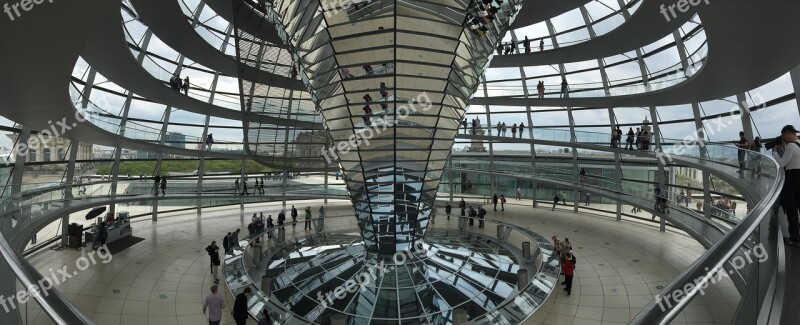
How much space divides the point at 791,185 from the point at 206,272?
16.9 metres

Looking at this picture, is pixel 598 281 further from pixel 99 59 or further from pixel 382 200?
pixel 99 59

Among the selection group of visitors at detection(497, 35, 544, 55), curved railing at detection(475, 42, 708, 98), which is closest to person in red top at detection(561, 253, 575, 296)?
curved railing at detection(475, 42, 708, 98)

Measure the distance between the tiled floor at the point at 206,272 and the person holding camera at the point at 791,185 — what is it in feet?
28.3

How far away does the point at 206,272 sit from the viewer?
1609cm

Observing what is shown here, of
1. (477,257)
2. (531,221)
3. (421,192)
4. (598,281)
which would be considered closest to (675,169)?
(531,221)

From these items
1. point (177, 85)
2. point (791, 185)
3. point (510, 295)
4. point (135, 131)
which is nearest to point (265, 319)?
point (510, 295)

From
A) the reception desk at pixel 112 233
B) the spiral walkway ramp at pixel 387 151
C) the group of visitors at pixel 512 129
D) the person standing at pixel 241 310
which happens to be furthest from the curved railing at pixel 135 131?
the group of visitors at pixel 512 129

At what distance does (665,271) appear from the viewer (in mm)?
15734

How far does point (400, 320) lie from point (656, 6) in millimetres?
13020

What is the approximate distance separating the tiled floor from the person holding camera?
862 centimetres

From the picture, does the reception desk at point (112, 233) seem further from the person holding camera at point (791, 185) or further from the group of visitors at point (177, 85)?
the person holding camera at point (791, 185)

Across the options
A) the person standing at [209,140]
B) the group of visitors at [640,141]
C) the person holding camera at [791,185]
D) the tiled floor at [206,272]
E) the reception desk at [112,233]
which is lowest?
the tiled floor at [206,272]

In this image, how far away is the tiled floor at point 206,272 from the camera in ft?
40.1

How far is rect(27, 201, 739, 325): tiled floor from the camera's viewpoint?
40.1 feet
